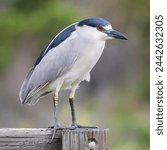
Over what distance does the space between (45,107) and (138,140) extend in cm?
250

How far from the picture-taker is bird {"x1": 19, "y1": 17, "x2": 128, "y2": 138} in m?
4.91

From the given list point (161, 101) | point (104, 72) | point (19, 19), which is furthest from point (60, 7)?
point (161, 101)

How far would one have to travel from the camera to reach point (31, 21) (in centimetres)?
1152

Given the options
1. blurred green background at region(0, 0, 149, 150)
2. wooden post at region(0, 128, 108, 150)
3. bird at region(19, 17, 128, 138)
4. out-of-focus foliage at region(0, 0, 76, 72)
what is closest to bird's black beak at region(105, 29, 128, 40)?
bird at region(19, 17, 128, 138)

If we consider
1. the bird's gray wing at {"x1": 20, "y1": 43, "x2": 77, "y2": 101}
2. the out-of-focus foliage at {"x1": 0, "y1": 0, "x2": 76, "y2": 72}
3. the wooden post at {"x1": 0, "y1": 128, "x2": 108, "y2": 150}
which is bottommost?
the wooden post at {"x1": 0, "y1": 128, "x2": 108, "y2": 150}

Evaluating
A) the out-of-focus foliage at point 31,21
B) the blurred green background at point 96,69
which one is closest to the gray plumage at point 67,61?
the blurred green background at point 96,69

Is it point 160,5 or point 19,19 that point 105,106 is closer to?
point 19,19

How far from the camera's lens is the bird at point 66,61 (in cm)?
491

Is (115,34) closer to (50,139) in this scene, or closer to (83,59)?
(83,59)

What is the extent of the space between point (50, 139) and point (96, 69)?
35.4ft

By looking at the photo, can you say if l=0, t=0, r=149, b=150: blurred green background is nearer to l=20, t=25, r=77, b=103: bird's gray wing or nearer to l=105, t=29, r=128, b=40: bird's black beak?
l=20, t=25, r=77, b=103: bird's gray wing

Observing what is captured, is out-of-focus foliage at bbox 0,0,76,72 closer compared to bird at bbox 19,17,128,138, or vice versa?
bird at bbox 19,17,128,138

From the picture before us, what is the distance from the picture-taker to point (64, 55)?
4969 mm

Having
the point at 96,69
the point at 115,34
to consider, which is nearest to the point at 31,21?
the point at 96,69
